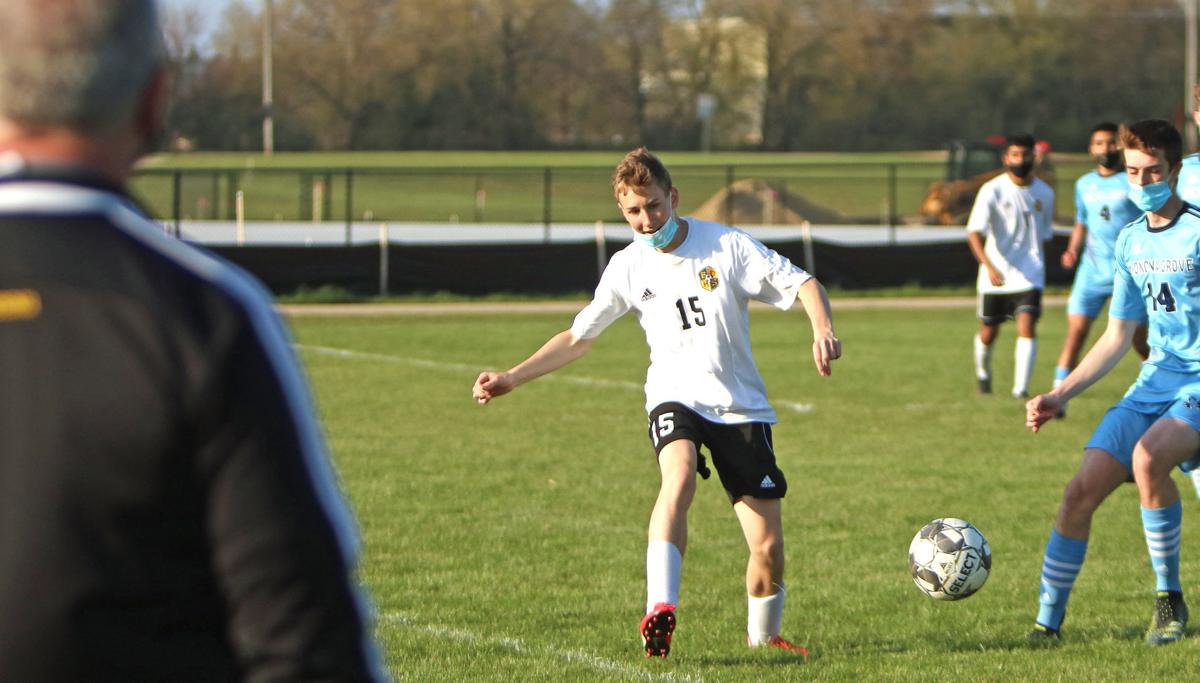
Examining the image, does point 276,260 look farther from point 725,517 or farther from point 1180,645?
point 1180,645

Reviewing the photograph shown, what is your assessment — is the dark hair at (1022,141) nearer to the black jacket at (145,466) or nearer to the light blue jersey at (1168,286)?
the light blue jersey at (1168,286)

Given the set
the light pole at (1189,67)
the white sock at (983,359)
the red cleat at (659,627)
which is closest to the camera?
the red cleat at (659,627)

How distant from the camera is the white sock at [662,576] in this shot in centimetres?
573

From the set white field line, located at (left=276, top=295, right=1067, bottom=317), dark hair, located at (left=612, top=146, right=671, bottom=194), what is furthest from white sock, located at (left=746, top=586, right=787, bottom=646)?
white field line, located at (left=276, top=295, right=1067, bottom=317)

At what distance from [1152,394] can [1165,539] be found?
1.82ft

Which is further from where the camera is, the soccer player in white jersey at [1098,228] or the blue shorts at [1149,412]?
the soccer player in white jersey at [1098,228]

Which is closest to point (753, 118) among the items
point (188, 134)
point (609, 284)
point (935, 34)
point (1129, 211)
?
point (935, 34)

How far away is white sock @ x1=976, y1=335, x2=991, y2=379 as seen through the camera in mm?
14086

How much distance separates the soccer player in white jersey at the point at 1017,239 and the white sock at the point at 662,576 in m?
8.29

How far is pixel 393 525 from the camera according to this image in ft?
28.7

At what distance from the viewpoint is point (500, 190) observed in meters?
55.9

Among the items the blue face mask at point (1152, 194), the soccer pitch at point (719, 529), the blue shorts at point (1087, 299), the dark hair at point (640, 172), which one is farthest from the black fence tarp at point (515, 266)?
the blue face mask at point (1152, 194)

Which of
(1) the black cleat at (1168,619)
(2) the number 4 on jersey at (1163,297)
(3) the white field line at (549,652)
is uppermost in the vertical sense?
(2) the number 4 on jersey at (1163,297)

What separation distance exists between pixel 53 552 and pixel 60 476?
0.08 m
